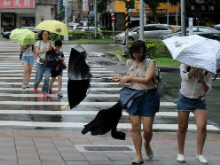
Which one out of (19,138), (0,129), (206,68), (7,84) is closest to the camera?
(206,68)

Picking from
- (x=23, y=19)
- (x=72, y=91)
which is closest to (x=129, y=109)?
(x=72, y=91)

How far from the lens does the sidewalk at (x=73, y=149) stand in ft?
24.2

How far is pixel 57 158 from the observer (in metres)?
7.46

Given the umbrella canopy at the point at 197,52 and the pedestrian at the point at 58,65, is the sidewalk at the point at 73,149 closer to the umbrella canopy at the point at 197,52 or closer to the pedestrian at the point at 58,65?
the umbrella canopy at the point at 197,52

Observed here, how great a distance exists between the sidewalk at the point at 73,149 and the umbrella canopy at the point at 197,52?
1.42 metres

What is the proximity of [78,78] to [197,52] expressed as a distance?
63.3 inches

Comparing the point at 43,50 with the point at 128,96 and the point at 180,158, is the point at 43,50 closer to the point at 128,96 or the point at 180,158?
the point at 128,96

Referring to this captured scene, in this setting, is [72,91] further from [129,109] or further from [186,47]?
[186,47]

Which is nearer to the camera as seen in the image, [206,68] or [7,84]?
[206,68]

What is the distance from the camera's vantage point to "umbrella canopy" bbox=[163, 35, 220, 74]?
22.4 ft

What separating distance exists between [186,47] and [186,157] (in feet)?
5.76

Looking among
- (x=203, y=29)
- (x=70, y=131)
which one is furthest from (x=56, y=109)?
(x=203, y=29)

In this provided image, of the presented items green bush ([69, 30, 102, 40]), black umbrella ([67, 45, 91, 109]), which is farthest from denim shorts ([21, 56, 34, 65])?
green bush ([69, 30, 102, 40])

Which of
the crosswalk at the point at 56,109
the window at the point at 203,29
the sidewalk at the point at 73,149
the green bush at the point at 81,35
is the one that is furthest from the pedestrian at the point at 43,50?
the green bush at the point at 81,35
